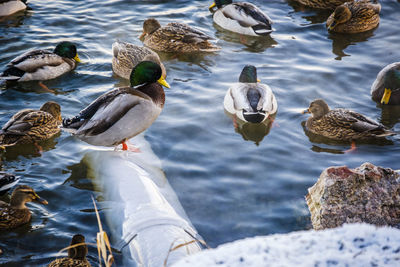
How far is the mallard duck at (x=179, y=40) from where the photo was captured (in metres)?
9.05

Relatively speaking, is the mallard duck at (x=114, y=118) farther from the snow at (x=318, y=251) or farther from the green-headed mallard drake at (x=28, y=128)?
the snow at (x=318, y=251)

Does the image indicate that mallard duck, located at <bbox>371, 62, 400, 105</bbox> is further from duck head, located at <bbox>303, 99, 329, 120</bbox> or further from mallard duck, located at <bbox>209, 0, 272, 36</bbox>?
mallard duck, located at <bbox>209, 0, 272, 36</bbox>

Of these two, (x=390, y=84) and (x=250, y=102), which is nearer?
(x=250, y=102)

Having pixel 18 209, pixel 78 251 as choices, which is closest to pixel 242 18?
pixel 18 209

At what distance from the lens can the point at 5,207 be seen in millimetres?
4777

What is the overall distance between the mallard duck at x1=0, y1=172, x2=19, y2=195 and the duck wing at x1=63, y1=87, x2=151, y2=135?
869mm

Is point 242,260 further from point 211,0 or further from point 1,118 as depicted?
point 211,0

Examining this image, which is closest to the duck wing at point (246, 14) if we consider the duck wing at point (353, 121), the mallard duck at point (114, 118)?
the duck wing at point (353, 121)

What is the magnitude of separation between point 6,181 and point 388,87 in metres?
5.47

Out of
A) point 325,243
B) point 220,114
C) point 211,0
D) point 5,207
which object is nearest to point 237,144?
point 220,114

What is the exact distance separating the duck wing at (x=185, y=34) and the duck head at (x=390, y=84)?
3.35 m

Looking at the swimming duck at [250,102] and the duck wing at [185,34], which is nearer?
the swimming duck at [250,102]

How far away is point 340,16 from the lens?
966cm

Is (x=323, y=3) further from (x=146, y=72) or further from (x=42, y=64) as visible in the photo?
(x=42, y=64)
